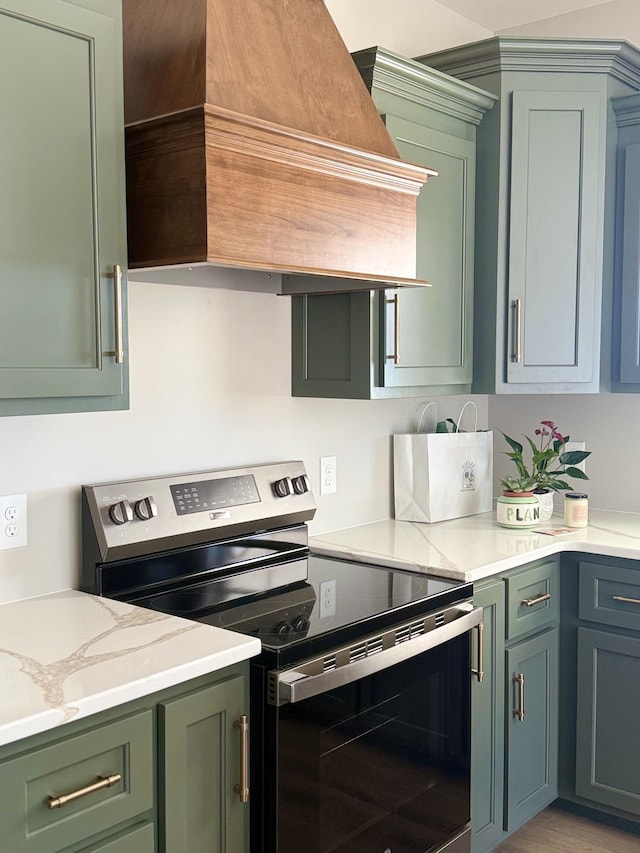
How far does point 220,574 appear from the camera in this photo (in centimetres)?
228

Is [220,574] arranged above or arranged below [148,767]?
above

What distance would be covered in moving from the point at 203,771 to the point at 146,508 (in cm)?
66

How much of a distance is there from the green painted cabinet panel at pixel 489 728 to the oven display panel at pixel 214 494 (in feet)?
2.14

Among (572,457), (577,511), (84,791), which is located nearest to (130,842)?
(84,791)

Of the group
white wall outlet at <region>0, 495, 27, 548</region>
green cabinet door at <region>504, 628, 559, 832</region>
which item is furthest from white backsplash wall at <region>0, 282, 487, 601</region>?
green cabinet door at <region>504, 628, 559, 832</region>

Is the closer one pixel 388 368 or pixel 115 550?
pixel 115 550

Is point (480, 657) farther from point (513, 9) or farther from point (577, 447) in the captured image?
point (513, 9)

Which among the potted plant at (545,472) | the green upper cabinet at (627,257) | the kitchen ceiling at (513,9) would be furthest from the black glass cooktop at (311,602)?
the kitchen ceiling at (513,9)

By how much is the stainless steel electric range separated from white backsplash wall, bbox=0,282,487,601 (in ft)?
0.28

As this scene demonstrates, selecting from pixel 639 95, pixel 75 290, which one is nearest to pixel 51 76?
pixel 75 290

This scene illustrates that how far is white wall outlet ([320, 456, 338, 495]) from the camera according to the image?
9.05 feet

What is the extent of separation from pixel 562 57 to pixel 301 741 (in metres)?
2.17

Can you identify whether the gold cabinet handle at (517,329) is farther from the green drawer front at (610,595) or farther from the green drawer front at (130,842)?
the green drawer front at (130,842)

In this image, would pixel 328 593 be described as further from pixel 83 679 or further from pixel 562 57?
pixel 562 57
